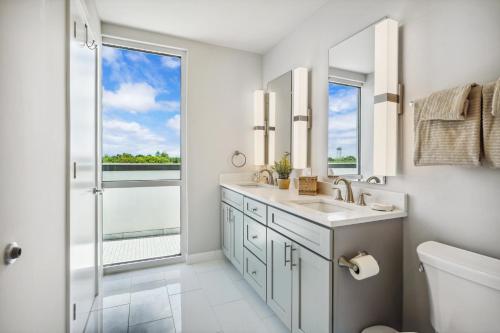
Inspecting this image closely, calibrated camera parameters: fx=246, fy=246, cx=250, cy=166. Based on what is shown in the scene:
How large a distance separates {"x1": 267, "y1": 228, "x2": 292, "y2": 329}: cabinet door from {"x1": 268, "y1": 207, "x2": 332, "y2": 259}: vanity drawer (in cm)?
7

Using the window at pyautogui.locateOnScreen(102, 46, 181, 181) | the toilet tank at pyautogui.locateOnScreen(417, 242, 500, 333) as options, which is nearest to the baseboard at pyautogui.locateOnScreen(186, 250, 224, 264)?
the window at pyautogui.locateOnScreen(102, 46, 181, 181)

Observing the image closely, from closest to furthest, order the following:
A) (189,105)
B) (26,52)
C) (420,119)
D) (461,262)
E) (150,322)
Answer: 1. (26,52)
2. (461,262)
3. (420,119)
4. (150,322)
5. (189,105)

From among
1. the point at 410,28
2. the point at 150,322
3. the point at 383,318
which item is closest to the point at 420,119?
the point at 410,28

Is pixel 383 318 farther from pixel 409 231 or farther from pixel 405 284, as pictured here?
pixel 409 231

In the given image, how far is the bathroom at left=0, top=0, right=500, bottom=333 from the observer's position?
1.04 m

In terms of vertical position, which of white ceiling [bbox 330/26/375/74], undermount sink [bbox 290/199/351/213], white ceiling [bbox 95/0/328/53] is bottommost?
undermount sink [bbox 290/199/351/213]

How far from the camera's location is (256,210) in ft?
6.90

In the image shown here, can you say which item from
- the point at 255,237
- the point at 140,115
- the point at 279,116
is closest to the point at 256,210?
the point at 255,237

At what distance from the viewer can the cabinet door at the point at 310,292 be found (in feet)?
4.39

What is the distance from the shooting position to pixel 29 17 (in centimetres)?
96

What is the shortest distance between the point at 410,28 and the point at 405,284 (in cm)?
159

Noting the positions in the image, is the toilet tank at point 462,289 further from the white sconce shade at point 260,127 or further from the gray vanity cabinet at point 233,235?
the white sconce shade at point 260,127

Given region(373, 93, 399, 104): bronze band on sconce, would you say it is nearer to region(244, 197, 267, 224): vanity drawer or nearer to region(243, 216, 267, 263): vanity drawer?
region(244, 197, 267, 224): vanity drawer

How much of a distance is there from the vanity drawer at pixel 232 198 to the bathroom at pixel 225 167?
0.16ft
